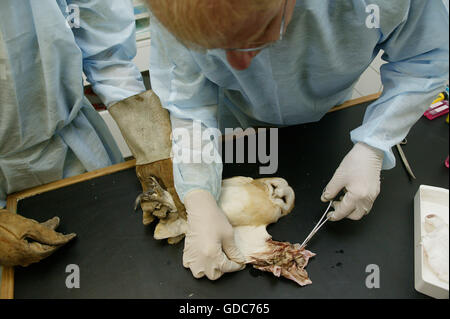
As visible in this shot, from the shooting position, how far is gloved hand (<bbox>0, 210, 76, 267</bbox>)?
3.41 ft

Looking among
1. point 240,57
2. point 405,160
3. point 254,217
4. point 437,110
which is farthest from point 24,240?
point 437,110

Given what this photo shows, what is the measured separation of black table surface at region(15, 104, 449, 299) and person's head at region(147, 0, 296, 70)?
0.63 metres

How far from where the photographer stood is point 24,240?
3.49 feet

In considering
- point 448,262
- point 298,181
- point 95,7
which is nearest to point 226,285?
point 298,181

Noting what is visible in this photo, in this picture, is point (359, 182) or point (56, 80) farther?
point (56, 80)

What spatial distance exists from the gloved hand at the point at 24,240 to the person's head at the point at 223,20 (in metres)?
0.79

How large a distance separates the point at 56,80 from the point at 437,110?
1.33m

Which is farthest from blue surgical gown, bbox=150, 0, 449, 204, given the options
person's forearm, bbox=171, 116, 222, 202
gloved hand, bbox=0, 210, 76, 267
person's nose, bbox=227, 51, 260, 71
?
gloved hand, bbox=0, 210, 76, 267

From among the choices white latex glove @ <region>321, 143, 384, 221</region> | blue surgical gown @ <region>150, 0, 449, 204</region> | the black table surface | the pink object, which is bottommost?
the black table surface

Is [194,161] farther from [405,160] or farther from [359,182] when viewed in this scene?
[405,160]

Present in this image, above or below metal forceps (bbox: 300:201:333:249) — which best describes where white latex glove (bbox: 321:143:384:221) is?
above

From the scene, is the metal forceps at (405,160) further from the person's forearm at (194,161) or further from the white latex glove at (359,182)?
the person's forearm at (194,161)

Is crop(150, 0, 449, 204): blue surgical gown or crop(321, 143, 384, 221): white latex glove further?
crop(321, 143, 384, 221): white latex glove

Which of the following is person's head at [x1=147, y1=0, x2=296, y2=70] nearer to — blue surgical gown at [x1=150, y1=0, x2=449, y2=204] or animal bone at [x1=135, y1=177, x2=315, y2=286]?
blue surgical gown at [x1=150, y1=0, x2=449, y2=204]
